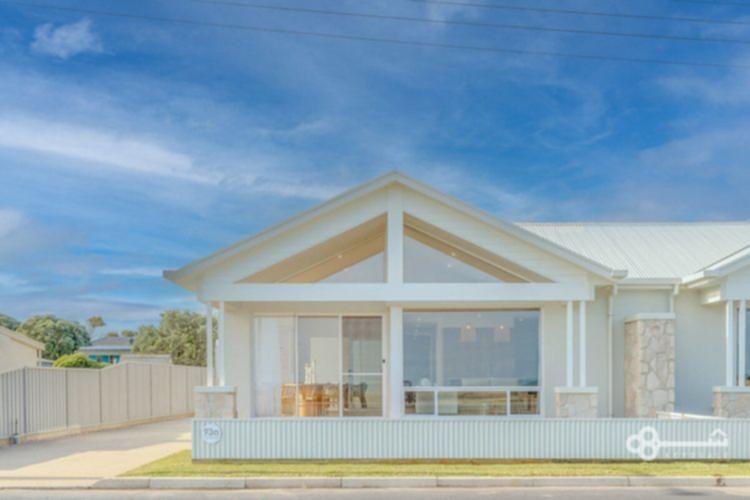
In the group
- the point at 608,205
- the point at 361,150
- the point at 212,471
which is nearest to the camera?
the point at 212,471

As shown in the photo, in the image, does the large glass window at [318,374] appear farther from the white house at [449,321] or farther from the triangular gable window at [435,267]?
the triangular gable window at [435,267]

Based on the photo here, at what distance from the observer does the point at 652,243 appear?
59.9 feet

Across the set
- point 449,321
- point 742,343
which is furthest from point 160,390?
point 742,343

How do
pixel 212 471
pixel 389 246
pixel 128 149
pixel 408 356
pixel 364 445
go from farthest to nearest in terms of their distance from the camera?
pixel 128 149 < pixel 408 356 < pixel 389 246 < pixel 364 445 < pixel 212 471

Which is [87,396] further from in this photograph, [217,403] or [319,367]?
[319,367]

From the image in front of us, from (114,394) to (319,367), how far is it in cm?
785

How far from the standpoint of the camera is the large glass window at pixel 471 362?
14.9 meters

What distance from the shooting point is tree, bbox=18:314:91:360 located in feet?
221

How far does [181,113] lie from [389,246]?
953 centimetres

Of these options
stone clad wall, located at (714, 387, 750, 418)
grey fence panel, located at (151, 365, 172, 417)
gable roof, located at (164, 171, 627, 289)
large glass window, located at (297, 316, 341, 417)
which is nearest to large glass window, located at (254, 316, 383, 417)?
large glass window, located at (297, 316, 341, 417)

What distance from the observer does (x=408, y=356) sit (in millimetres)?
14977

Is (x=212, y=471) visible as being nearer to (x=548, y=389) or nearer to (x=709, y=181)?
(x=548, y=389)

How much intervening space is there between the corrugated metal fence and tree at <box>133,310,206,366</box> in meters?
30.3

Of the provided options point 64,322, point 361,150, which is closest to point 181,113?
point 361,150
